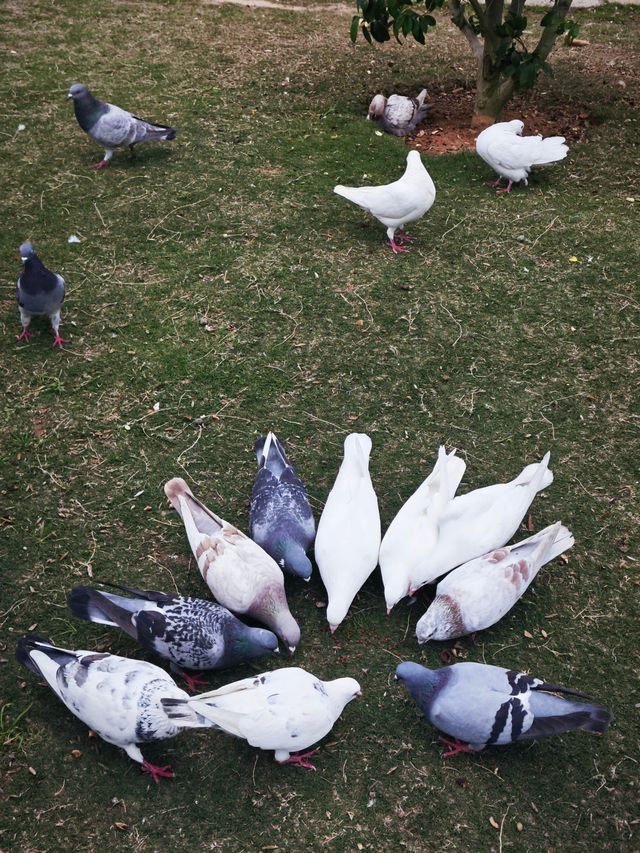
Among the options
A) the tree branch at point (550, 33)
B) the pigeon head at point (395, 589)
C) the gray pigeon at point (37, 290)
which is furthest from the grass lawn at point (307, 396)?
the tree branch at point (550, 33)

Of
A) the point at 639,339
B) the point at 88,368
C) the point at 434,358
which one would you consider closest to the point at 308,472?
the point at 434,358

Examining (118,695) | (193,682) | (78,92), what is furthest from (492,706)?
(78,92)

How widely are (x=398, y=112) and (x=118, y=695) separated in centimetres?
576

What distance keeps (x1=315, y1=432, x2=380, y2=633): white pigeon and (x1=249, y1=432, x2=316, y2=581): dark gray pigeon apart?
0.08 metres

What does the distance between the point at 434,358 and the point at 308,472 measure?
1236 millimetres

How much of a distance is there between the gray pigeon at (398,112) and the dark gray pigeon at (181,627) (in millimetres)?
5249

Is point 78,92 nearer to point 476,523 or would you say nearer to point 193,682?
point 476,523

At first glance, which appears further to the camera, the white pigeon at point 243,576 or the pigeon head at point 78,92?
the pigeon head at point 78,92

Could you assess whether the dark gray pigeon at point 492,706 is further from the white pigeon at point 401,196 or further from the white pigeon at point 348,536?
the white pigeon at point 401,196

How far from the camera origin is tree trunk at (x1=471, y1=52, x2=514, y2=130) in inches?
269

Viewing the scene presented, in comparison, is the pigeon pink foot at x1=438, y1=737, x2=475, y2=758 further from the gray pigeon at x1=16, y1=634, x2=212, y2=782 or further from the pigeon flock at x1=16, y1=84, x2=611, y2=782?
the gray pigeon at x1=16, y1=634, x2=212, y2=782

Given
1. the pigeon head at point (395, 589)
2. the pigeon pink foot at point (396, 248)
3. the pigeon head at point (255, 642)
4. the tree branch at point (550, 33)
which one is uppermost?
the tree branch at point (550, 33)

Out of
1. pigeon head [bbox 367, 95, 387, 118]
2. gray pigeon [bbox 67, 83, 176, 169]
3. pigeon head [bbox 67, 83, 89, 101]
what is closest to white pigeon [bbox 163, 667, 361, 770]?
gray pigeon [bbox 67, 83, 176, 169]

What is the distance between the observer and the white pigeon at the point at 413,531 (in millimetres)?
3422
